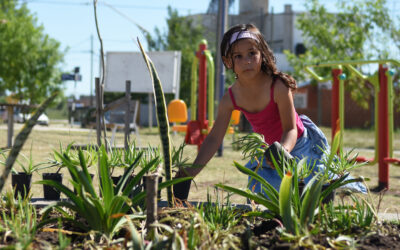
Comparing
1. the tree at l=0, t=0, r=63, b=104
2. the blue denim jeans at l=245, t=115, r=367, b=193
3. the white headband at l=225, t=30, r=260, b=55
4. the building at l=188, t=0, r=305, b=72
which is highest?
the building at l=188, t=0, r=305, b=72

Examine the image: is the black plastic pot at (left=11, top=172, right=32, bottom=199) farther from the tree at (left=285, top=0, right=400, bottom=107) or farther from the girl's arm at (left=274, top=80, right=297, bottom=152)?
the tree at (left=285, top=0, right=400, bottom=107)

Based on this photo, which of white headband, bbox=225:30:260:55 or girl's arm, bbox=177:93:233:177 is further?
white headband, bbox=225:30:260:55

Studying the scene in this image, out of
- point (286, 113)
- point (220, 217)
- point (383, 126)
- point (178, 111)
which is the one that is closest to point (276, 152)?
point (220, 217)

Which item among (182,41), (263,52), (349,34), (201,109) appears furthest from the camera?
(182,41)

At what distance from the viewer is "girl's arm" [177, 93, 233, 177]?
5.64ft

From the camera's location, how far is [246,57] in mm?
1991

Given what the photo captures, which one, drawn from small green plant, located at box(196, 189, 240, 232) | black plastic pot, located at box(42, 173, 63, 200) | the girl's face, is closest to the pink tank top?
the girl's face

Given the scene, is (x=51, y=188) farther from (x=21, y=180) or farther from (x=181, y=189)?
(x=181, y=189)

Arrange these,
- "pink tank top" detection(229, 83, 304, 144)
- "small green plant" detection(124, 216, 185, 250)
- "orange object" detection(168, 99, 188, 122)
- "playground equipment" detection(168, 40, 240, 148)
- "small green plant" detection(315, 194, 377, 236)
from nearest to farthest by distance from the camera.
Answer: "small green plant" detection(124, 216, 185, 250)
"small green plant" detection(315, 194, 377, 236)
"pink tank top" detection(229, 83, 304, 144)
"playground equipment" detection(168, 40, 240, 148)
"orange object" detection(168, 99, 188, 122)

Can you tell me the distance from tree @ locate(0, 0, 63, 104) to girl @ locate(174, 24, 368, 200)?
1973 cm

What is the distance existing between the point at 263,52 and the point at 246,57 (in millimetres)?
129

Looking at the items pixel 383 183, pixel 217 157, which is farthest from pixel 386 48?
pixel 383 183

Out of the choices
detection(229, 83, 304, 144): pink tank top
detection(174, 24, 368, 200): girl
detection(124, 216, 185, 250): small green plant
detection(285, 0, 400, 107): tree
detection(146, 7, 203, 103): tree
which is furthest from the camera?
detection(146, 7, 203, 103): tree

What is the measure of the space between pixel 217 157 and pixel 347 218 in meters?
6.61
